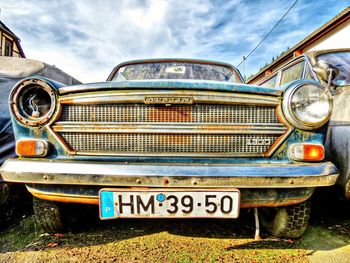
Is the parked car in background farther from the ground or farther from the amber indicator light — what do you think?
the amber indicator light

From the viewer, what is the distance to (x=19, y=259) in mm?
1602

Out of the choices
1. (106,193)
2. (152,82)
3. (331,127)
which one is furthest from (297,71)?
(106,193)

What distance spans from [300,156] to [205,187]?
0.66 meters

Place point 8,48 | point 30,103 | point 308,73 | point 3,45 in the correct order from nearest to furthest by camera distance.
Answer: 1. point 30,103
2. point 308,73
3. point 3,45
4. point 8,48

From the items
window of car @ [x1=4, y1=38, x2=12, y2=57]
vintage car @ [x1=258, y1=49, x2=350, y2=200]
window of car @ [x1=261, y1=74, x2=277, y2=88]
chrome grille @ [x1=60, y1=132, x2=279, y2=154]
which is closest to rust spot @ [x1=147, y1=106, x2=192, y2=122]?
chrome grille @ [x1=60, y1=132, x2=279, y2=154]

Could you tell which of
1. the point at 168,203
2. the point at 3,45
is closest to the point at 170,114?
the point at 168,203

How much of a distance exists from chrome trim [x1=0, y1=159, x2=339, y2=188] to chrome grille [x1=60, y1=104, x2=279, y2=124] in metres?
0.31

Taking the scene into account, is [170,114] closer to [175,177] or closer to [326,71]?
[175,177]

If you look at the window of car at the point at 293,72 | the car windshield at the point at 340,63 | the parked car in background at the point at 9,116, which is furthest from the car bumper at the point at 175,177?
the window of car at the point at 293,72

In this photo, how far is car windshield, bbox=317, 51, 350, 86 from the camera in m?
2.24

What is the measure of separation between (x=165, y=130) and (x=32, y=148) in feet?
2.81

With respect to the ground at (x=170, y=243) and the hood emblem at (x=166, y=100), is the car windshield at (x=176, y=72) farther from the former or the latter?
the ground at (x=170, y=243)

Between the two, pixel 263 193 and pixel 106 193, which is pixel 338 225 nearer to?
pixel 263 193

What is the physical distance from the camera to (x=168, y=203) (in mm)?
1430
